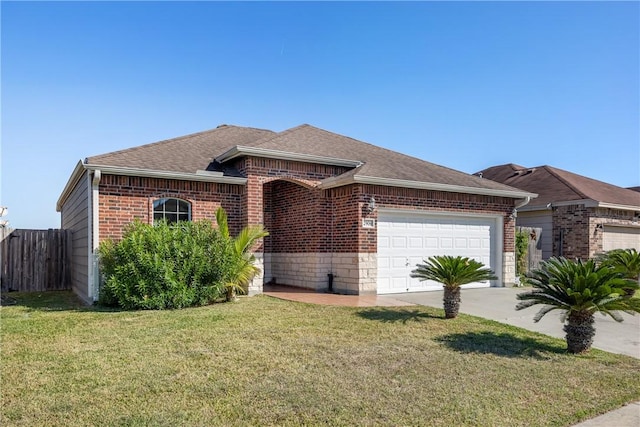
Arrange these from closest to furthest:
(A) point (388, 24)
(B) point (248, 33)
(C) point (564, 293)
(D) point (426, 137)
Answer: (C) point (564, 293), (A) point (388, 24), (B) point (248, 33), (D) point (426, 137)

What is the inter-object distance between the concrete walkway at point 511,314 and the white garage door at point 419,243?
56 centimetres

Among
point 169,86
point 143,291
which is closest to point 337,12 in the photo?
point 169,86

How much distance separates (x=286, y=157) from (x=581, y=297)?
27.0 feet

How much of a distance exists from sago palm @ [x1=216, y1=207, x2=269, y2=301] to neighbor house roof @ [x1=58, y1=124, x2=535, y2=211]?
1.71 metres

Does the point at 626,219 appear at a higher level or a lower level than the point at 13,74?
lower

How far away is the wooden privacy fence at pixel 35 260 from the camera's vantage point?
13336 mm

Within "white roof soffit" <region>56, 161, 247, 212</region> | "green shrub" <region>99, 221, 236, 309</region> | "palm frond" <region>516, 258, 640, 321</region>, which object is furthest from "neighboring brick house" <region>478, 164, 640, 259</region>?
"green shrub" <region>99, 221, 236, 309</region>

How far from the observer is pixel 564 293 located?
6.23 metres

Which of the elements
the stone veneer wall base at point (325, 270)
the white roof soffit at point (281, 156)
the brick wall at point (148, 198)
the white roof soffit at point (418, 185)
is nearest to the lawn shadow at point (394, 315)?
the stone veneer wall base at point (325, 270)

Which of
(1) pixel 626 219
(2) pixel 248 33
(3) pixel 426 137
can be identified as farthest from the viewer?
(1) pixel 626 219

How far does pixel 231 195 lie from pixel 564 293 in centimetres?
857

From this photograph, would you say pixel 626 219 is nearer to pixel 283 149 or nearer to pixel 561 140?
pixel 561 140

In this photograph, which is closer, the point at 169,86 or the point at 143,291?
the point at 143,291

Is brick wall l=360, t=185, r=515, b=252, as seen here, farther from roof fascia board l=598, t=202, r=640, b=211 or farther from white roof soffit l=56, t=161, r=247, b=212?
roof fascia board l=598, t=202, r=640, b=211
